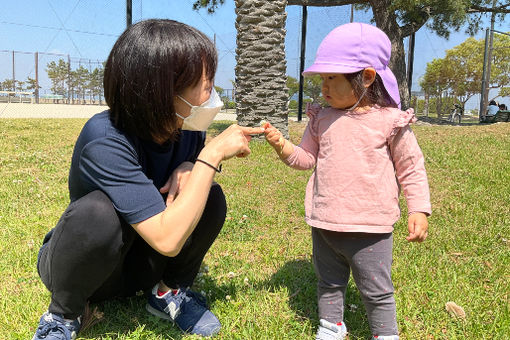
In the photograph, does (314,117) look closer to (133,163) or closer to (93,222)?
(133,163)

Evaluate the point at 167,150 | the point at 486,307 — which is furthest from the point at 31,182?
the point at 486,307

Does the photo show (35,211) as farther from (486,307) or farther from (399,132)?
(486,307)

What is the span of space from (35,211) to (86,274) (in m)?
2.04

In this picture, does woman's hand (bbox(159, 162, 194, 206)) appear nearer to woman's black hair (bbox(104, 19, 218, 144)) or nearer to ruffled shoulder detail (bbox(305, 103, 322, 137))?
woman's black hair (bbox(104, 19, 218, 144))

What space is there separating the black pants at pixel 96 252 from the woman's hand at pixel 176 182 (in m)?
0.15

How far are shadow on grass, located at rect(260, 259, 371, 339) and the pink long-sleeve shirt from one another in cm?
50

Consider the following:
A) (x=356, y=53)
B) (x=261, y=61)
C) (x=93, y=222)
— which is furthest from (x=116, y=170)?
(x=261, y=61)

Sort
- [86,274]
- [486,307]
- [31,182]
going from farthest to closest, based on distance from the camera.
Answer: [31,182] → [486,307] → [86,274]

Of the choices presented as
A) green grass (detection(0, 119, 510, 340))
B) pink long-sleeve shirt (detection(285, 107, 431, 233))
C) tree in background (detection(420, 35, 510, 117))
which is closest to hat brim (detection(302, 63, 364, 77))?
pink long-sleeve shirt (detection(285, 107, 431, 233))

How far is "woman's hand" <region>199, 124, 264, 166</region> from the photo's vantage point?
1540 mm

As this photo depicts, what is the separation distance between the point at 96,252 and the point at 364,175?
3.33 ft

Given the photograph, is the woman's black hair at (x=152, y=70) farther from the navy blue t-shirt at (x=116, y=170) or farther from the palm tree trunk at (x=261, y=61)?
the palm tree trunk at (x=261, y=61)

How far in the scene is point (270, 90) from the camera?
5969mm

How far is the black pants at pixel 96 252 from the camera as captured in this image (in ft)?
4.89
